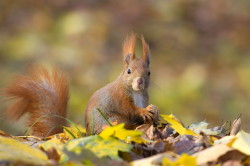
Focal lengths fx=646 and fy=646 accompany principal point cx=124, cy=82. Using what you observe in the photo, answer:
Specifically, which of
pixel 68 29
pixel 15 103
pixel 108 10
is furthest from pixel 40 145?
pixel 108 10

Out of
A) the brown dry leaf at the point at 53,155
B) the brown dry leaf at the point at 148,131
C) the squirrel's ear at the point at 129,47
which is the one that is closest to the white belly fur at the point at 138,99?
the squirrel's ear at the point at 129,47

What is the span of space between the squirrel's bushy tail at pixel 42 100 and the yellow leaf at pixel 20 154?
84cm

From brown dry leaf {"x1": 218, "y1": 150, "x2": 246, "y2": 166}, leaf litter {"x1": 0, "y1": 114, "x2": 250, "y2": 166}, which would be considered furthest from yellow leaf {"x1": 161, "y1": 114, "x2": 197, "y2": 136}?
brown dry leaf {"x1": 218, "y1": 150, "x2": 246, "y2": 166}

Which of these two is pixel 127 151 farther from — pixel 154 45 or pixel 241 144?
pixel 154 45

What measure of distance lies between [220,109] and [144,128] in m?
2.73

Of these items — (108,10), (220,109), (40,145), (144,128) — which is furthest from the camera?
(108,10)

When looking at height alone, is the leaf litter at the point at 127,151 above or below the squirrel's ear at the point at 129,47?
below

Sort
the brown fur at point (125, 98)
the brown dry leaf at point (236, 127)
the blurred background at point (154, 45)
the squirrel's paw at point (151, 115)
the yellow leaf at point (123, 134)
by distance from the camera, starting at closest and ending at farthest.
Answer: the yellow leaf at point (123, 134) → the brown dry leaf at point (236, 127) → the squirrel's paw at point (151, 115) → the brown fur at point (125, 98) → the blurred background at point (154, 45)

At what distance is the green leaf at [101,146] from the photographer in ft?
6.08

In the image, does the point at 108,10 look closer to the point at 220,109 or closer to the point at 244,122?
the point at 220,109

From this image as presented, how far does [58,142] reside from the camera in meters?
2.15

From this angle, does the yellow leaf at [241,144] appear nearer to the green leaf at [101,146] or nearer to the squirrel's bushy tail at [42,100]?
the green leaf at [101,146]

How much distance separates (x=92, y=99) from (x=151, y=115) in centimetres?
34

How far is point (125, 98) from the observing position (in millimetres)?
2787
